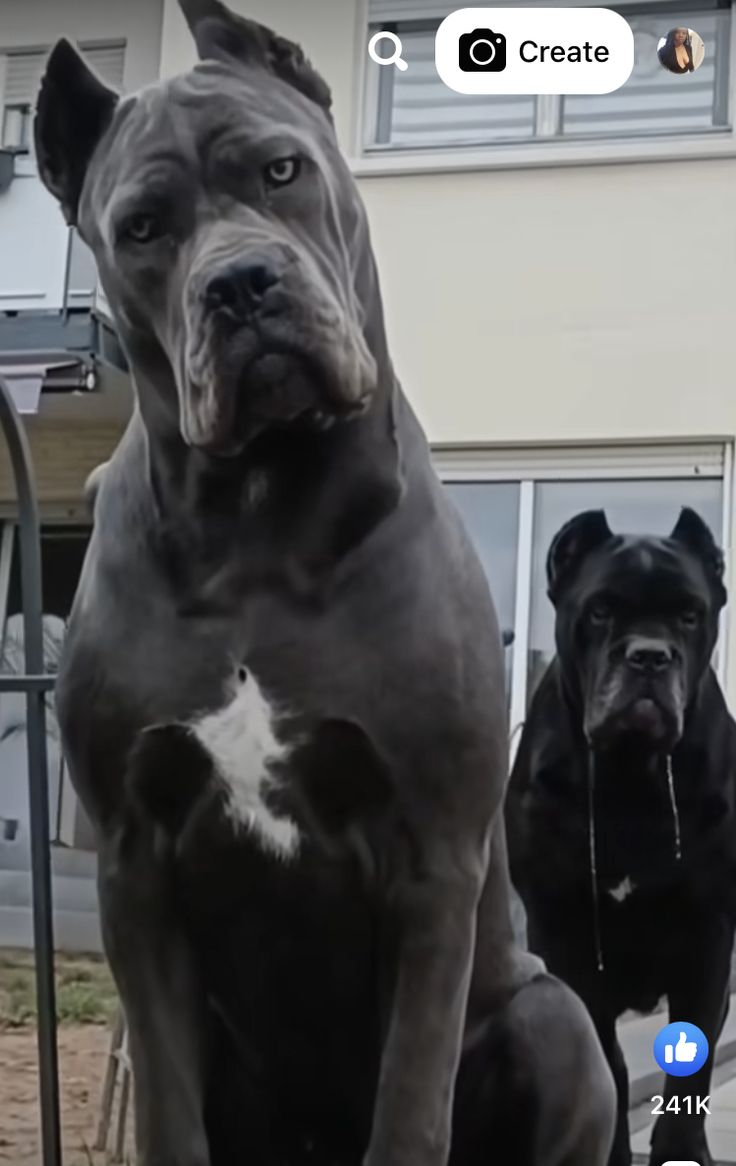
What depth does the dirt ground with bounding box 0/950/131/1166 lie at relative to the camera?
167 centimetres

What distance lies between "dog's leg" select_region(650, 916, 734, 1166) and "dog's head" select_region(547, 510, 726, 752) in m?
0.14

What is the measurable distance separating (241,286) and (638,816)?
0.68m

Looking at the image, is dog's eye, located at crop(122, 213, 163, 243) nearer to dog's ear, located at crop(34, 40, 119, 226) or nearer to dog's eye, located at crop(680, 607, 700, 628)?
dog's ear, located at crop(34, 40, 119, 226)

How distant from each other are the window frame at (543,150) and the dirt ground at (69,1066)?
29.1 inches

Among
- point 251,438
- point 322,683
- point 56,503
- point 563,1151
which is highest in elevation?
point 56,503

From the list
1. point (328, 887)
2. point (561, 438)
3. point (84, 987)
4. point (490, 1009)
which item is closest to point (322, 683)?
point (328, 887)

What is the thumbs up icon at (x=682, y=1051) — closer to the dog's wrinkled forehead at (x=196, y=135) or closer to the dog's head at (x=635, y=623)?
the dog's head at (x=635, y=623)

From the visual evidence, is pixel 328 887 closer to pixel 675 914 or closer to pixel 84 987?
pixel 675 914

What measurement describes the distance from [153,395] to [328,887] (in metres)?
0.25

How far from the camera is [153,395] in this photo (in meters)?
0.86

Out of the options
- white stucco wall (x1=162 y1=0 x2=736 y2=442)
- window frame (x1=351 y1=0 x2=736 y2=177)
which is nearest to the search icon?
window frame (x1=351 y1=0 x2=736 y2=177)

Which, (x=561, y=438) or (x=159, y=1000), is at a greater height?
(x=561, y=438)

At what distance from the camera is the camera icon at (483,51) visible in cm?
110

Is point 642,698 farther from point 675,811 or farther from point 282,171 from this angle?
point 282,171
